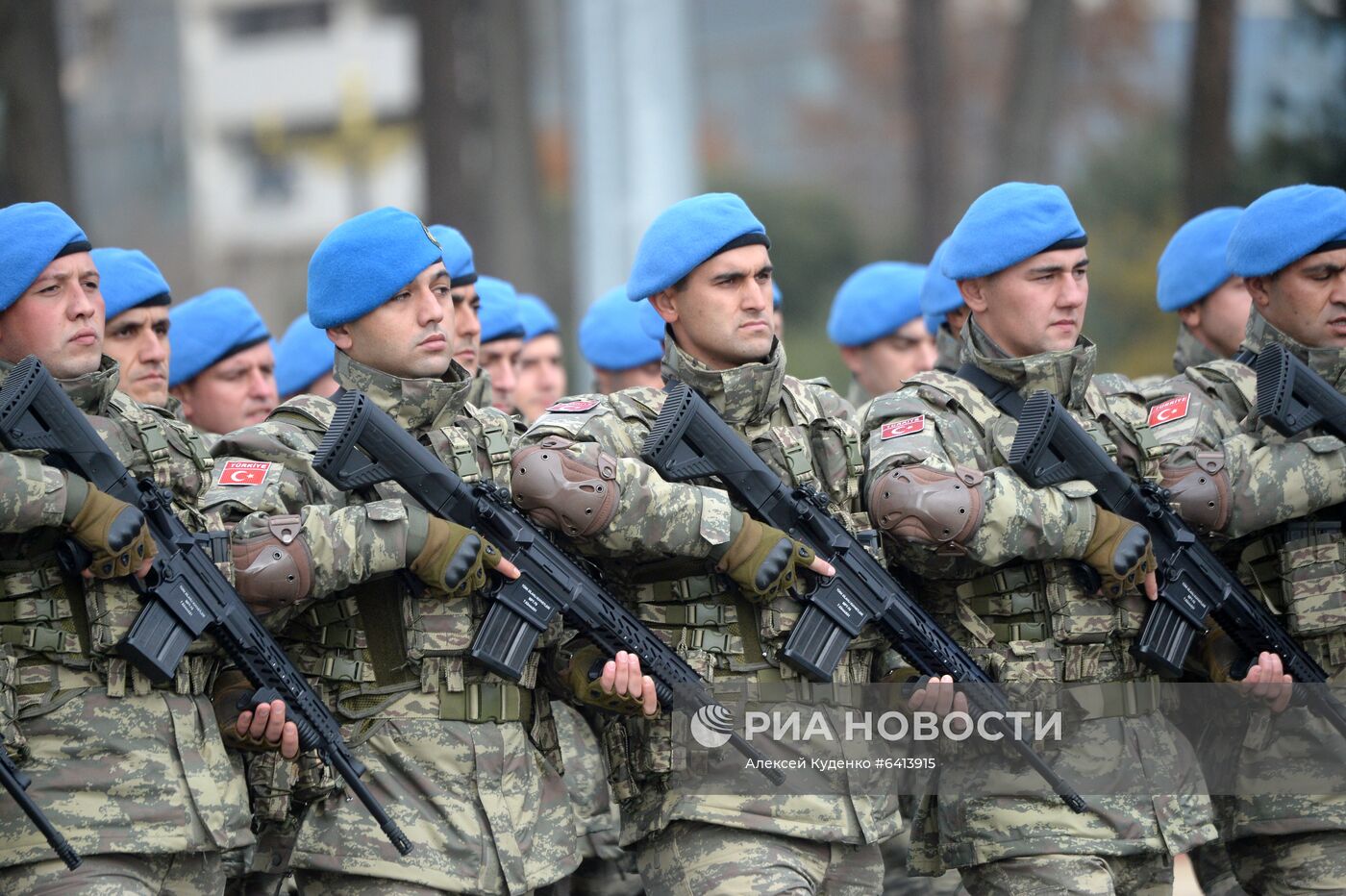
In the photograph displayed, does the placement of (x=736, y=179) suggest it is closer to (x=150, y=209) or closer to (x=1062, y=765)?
(x=150, y=209)

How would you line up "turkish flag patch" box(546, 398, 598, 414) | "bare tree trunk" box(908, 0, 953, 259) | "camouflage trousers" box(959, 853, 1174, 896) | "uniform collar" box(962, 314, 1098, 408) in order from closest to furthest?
"camouflage trousers" box(959, 853, 1174, 896), "turkish flag patch" box(546, 398, 598, 414), "uniform collar" box(962, 314, 1098, 408), "bare tree trunk" box(908, 0, 953, 259)

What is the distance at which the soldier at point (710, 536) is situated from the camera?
491cm

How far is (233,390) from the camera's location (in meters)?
6.93

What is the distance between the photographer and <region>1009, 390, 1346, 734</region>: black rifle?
5.26 meters

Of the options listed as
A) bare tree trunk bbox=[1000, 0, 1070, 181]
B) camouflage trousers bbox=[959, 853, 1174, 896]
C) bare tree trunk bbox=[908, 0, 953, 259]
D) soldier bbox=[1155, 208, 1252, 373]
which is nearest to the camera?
camouflage trousers bbox=[959, 853, 1174, 896]

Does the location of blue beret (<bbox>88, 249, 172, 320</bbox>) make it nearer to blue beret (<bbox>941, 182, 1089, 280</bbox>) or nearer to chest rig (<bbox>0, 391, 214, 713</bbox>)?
chest rig (<bbox>0, 391, 214, 713</bbox>)

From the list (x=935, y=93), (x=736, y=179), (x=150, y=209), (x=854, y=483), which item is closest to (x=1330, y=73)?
(x=935, y=93)

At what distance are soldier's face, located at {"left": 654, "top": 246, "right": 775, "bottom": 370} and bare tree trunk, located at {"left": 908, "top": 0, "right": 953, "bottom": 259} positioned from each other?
14.6 metres

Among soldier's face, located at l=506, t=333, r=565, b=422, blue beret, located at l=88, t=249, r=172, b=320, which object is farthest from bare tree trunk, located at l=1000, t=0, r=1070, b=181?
blue beret, located at l=88, t=249, r=172, b=320

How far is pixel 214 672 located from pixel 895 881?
3.41 metres

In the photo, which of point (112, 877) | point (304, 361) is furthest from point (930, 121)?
point (112, 877)

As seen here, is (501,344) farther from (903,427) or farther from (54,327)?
(54,327)

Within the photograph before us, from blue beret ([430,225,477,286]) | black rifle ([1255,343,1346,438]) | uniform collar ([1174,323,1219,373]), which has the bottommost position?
uniform collar ([1174,323,1219,373])

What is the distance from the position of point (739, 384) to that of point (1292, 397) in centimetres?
180
